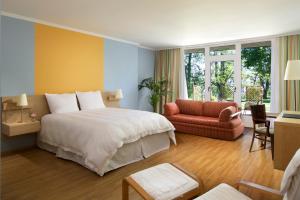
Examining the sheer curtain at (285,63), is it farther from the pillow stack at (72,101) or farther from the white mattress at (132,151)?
the pillow stack at (72,101)

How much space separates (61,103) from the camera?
4.16m

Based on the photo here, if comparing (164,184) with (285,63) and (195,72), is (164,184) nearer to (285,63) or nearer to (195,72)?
(285,63)

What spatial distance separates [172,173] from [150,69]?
223 inches

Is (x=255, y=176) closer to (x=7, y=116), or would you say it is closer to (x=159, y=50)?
(x=7, y=116)

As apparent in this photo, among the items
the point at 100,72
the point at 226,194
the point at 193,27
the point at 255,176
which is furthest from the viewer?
the point at 100,72

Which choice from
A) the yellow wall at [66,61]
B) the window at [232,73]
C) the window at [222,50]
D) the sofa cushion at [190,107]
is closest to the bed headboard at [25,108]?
the yellow wall at [66,61]

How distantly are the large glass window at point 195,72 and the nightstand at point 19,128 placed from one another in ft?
15.7

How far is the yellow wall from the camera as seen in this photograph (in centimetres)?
421

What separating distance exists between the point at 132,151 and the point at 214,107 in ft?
9.52

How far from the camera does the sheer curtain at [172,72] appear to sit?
7.00 meters

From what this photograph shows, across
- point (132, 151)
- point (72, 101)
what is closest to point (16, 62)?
point (72, 101)

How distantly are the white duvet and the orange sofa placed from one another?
123 centimetres

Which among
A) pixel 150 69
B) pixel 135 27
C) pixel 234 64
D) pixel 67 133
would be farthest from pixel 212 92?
pixel 67 133

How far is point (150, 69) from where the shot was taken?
7387 mm
